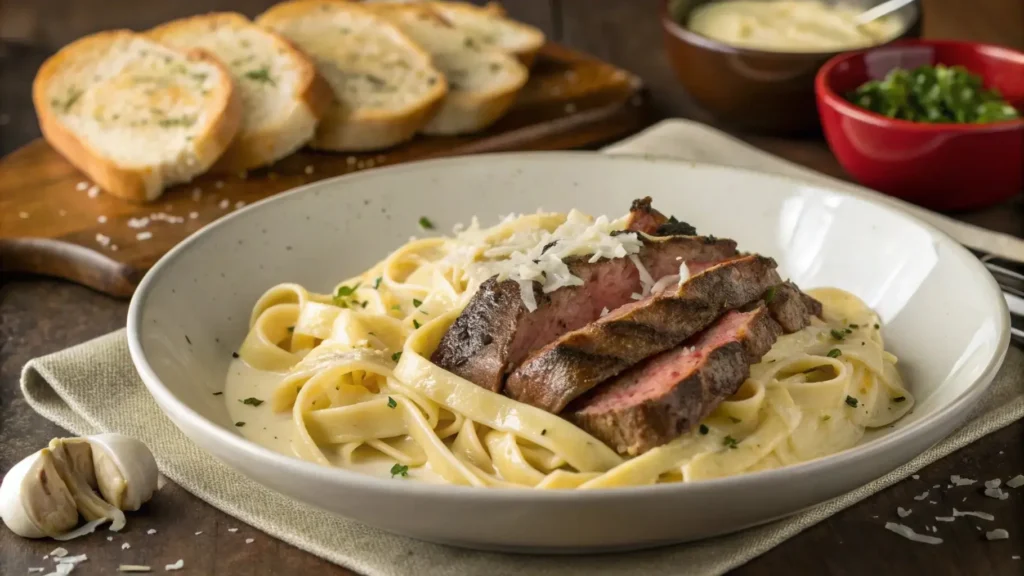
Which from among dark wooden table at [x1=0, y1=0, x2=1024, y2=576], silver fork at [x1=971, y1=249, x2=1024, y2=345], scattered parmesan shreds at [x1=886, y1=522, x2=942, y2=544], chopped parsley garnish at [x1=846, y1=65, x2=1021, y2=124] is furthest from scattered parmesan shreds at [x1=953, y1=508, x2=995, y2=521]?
chopped parsley garnish at [x1=846, y1=65, x2=1021, y2=124]

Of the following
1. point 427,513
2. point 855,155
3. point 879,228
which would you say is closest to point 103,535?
point 427,513

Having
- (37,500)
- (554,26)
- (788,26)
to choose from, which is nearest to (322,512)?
(37,500)

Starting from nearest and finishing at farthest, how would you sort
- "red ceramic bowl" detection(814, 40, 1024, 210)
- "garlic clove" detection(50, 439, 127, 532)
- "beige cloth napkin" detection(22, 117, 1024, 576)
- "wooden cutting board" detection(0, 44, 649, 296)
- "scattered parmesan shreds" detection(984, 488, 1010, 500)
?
"beige cloth napkin" detection(22, 117, 1024, 576)
"garlic clove" detection(50, 439, 127, 532)
"scattered parmesan shreds" detection(984, 488, 1010, 500)
"wooden cutting board" detection(0, 44, 649, 296)
"red ceramic bowl" detection(814, 40, 1024, 210)

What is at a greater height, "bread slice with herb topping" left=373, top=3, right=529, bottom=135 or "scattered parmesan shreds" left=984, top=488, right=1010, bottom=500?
"scattered parmesan shreds" left=984, top=488, right=1010, bottom=500

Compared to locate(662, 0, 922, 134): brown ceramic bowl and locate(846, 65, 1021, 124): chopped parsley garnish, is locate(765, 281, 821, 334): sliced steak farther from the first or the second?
locate(662, 0, 922, 134): brown ceramic bowl

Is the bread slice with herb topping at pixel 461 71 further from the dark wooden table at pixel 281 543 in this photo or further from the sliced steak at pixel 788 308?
the sliced steak at pixel 788 308

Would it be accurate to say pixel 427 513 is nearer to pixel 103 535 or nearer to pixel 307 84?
pixel 103 535

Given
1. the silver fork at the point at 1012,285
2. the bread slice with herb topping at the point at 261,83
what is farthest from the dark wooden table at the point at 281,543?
the bread slice with herb topping at the point at 261,83
